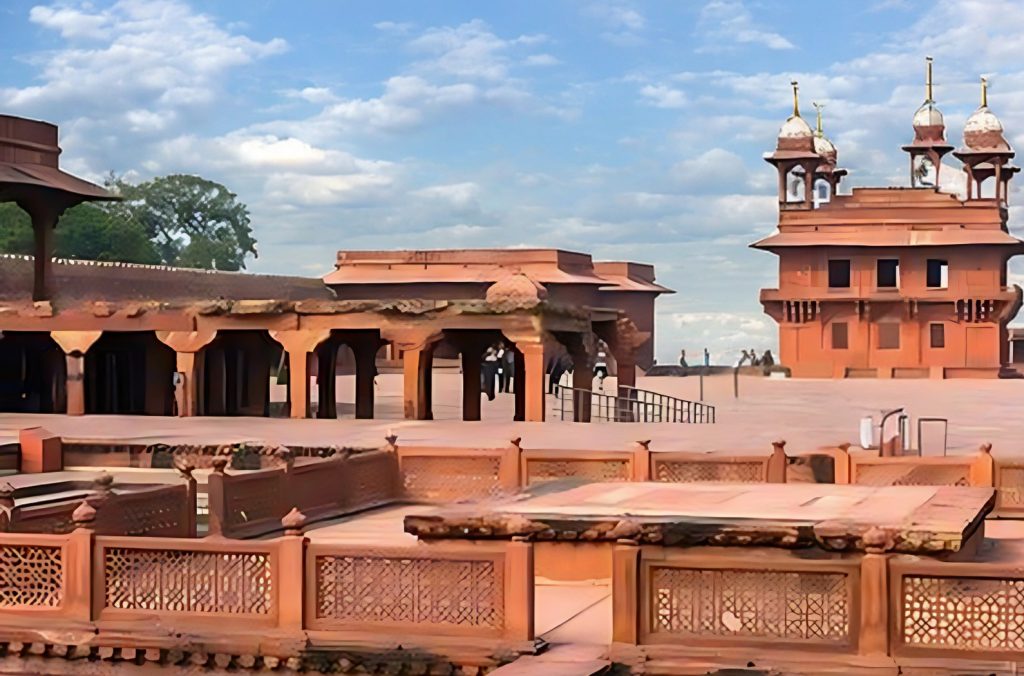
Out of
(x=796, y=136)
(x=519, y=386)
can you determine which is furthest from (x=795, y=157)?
(x=519, y=386)

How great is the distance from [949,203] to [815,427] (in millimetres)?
A: 31760

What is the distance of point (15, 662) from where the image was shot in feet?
27.7

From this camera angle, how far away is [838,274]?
58156 mm

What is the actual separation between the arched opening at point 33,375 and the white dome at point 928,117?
42.1 metres

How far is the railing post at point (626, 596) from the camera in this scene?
301 inches

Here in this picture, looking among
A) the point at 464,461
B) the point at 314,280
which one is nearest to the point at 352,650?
the point at 464,461

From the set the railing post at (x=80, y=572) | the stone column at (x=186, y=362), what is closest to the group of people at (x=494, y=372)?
the stone column at (x=186, y=362)

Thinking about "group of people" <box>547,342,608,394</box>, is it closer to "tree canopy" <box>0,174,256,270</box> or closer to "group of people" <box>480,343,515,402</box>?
"group of people" <box>480,343,515,402</box>

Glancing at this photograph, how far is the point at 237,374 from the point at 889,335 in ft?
103

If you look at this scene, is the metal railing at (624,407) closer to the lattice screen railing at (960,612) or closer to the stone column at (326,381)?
the stone column at (326,381)

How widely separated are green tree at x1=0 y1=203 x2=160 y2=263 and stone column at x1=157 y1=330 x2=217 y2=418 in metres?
31.1

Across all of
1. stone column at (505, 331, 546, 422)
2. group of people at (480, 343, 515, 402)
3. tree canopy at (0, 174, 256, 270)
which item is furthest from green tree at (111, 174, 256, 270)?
stone column at (505, 331, 546, 422)

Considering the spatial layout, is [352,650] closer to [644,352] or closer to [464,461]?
[464,461]

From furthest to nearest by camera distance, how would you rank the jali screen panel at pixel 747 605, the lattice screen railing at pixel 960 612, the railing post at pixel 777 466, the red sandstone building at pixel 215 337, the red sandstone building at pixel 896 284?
1. the red sandstone building at pixel 896 284
2. the red sandstone building at pixel 215 337
3. the railing post at pixel 777 466
4. the jali screen panel at pixel 747 605
5. the lattice screen railing at pixel 960 612
